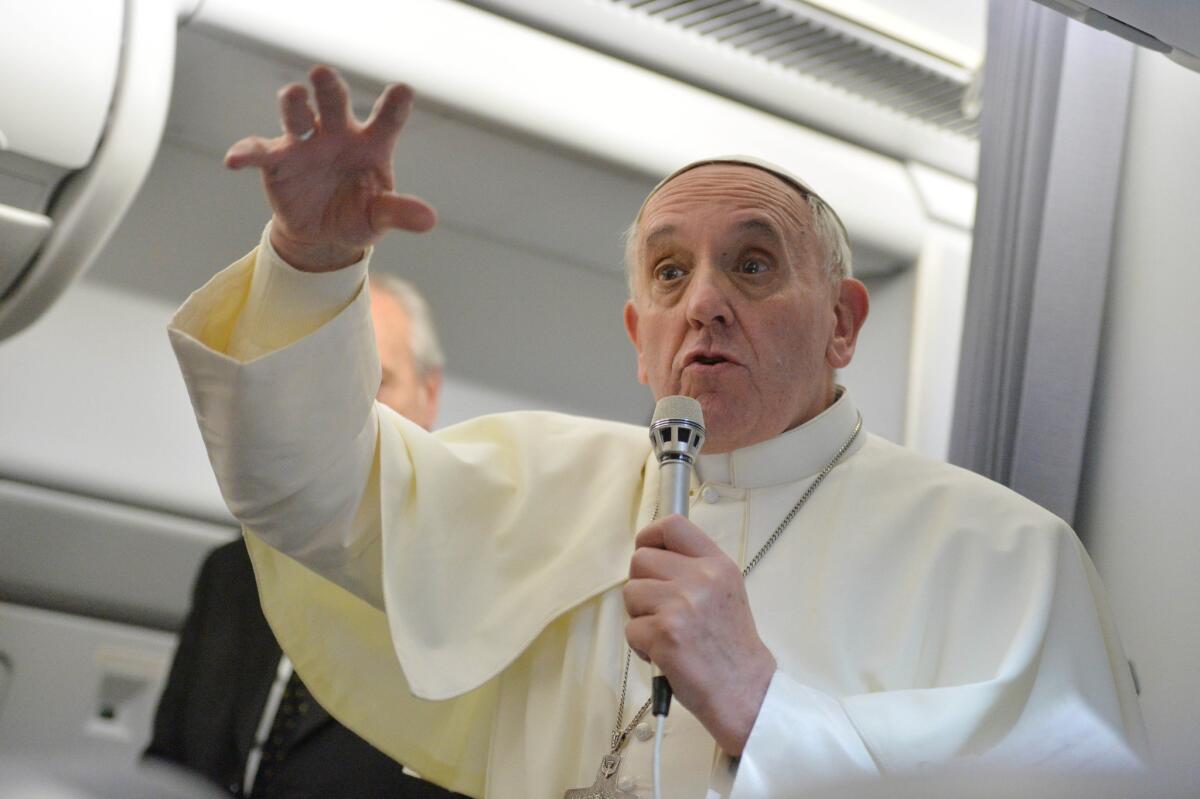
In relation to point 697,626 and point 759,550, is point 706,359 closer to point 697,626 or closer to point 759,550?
point 759,550

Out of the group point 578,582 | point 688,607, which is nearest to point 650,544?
point 688,607

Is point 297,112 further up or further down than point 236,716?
further up

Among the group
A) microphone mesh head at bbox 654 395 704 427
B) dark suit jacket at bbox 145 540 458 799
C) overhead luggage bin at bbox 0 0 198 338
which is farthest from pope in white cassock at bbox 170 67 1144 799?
overhead luggage bin at bbox 0 0 198 338

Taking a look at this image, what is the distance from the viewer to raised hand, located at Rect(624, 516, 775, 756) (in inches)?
61.9

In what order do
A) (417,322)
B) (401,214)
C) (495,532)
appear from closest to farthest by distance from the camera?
(401,214) → (495,532) → (417,322)

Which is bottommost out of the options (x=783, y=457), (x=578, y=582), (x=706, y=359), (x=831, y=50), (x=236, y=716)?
(x=236, y=716)

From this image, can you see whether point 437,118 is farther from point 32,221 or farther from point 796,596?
point 796,596

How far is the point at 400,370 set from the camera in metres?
3.41

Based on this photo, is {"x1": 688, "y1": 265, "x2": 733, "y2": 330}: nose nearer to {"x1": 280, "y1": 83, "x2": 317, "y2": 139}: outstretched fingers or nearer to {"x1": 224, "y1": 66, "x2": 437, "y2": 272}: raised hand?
{"x1": 224, "y1": 66, "x2": 437, "y2": 272}: raised hand

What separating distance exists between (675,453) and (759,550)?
57 centimetres

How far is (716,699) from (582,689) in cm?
39

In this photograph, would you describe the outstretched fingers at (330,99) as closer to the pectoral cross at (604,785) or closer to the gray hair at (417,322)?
the pectoral cross at (604,785)

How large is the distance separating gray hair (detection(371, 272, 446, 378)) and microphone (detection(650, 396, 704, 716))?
1906mm

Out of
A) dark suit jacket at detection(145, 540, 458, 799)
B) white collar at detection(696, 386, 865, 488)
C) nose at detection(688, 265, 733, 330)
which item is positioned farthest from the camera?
dark suit jacket at detection(145, 540, 458, 799)
